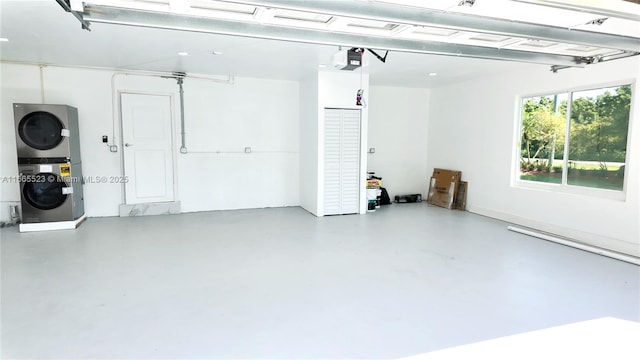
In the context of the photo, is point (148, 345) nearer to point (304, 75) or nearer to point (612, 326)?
point (612, 326)

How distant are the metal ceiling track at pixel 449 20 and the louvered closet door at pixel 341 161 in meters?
3.31

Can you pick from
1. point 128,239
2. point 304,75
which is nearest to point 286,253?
point 128,239

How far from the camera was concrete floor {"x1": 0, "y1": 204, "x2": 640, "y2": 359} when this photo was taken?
2275 mm

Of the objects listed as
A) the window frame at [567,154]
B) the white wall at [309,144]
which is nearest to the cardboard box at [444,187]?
the window frame at [567,154]

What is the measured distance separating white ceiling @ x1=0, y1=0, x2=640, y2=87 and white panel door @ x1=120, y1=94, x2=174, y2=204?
61cm

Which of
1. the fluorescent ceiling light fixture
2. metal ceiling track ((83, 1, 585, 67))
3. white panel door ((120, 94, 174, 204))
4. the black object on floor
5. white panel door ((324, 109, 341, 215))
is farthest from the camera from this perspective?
the black object on floor

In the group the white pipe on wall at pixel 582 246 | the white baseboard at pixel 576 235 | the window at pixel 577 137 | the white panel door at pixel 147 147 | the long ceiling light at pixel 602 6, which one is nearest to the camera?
the long ceiling light at pixel 602 6

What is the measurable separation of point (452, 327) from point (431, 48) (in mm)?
2579

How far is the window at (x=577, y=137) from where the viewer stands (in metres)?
4.34

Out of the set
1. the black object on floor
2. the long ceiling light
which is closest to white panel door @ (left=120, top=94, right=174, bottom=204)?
the black object on floor

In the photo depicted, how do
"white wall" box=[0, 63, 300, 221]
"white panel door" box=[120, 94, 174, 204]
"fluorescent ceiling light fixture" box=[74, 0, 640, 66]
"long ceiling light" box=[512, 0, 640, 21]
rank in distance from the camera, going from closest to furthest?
"long ceiling light" box=[512, 0, 640, 21] → "fluorescent ceiling light fixture" box=[74, 0, 640, 66] → "white wall" box=[0, 63, 300, 221] → "white panel door" box=[120, 94, 174, 204]

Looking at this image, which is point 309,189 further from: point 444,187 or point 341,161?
point 444,187

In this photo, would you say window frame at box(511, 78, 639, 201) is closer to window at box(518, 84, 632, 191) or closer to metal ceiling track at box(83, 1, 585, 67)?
window at box(518, 84, 632, 191)

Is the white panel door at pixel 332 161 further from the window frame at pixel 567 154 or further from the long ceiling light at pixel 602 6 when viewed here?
the long ceiling light at pixel 602 6
